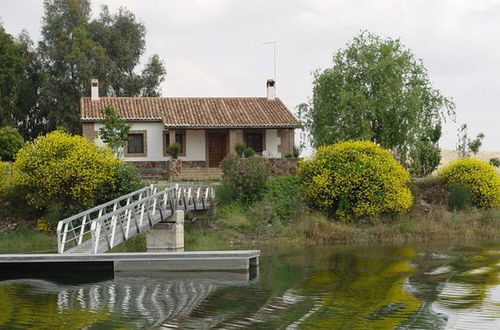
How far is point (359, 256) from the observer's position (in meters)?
24.4

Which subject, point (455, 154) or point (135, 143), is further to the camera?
point (455, 154)

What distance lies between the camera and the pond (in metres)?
13.7

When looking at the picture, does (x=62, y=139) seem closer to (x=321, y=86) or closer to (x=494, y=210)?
(x=321, y=86)

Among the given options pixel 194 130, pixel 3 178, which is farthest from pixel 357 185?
pixel 3 178

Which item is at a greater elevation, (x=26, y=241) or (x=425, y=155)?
(x=425, y=155)

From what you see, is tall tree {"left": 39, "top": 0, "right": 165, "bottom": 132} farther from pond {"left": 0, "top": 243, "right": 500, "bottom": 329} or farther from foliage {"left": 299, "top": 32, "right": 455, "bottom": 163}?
pond {"left": 0, "top": 243, "right": 500, "bottom": 329}

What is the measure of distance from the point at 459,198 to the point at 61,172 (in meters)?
17.0

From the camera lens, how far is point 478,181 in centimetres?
3494

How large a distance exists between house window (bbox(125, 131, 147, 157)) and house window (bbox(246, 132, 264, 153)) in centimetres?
537

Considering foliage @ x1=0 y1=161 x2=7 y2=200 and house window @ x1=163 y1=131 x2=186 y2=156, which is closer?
foliage @ x1=0 y1=161 x2=7 y2=200

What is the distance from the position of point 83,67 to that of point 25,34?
6.11m

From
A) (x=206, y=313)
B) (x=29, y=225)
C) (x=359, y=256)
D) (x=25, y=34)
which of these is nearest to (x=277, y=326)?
(x=206, y=313)

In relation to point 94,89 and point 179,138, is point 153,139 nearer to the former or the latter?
point 179,138

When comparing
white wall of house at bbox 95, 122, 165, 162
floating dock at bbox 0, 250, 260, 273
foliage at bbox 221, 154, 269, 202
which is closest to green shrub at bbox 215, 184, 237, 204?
foliage at bbox 221, 154, 269, 202
